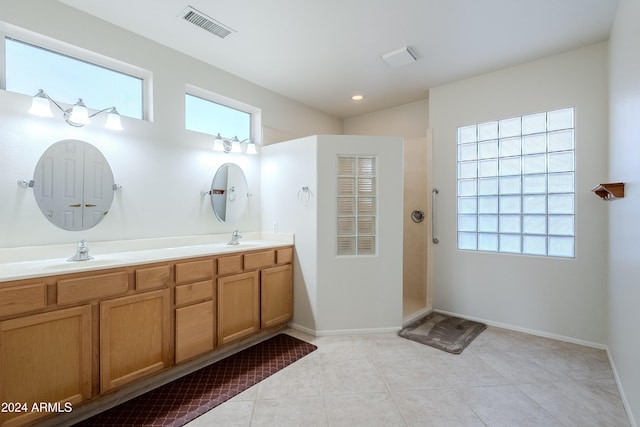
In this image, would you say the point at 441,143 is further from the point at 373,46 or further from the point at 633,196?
the point at 633,196

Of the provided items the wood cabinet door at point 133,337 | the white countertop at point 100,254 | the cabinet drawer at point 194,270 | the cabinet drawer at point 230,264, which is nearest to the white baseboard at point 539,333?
the white countertop at point 100,254

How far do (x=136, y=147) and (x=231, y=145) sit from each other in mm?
946

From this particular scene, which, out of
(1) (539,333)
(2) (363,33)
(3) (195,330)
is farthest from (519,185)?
(3) (195,330)

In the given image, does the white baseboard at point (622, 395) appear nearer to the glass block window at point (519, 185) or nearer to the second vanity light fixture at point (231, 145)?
the glass block window at point (519, 185)

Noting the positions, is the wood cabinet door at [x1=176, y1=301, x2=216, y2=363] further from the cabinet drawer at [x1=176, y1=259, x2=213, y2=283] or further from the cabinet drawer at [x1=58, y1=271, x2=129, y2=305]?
the cabinet drawer at [x1=58, y1=271, x2=129, y2=305]

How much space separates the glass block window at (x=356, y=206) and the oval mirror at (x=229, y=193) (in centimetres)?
115

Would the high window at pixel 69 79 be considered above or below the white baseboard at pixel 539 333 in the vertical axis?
above

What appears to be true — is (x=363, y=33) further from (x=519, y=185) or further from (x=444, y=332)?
(x=444, y=332)

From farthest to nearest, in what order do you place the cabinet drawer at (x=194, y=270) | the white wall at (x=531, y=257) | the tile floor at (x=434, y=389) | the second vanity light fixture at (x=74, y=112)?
the white wall at (x=531, y=257)
the cabinet drawer at (x=194, y=270)
the second vanity light fixture at (x=74, y=112)
the tile floor at (x=434, y=389)

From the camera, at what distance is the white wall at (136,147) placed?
6.56ft

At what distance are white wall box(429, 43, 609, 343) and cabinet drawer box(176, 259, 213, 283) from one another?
8.77 ft

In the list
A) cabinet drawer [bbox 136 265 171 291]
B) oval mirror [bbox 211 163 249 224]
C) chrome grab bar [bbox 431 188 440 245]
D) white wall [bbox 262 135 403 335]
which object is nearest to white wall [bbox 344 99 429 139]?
chrome grab bar [bbox 431 188 440 245]

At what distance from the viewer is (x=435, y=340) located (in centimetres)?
287

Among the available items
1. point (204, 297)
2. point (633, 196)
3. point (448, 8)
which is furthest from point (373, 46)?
point (204, 297)
